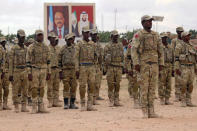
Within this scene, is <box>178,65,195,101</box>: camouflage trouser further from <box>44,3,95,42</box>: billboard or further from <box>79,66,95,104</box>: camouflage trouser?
<box>44,3,95,42</box>: billboard

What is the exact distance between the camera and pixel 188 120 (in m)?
9.88

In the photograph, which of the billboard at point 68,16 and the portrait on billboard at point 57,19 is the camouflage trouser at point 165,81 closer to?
the billboard at point 68,16

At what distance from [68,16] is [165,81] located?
19286 millimetres

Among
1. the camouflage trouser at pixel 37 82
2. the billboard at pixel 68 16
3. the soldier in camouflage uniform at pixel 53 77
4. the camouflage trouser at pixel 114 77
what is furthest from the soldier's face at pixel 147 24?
the billboard at pixel 68 16

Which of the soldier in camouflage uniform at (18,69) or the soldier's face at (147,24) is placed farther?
the soldier in camouflage uniform at (18,69)

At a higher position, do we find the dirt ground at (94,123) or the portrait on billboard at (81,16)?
the portrait on billboard at (81,16)

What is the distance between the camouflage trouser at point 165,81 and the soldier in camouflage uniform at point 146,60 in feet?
13.7

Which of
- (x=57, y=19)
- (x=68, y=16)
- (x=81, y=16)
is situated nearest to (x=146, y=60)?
(x=81, y=16)

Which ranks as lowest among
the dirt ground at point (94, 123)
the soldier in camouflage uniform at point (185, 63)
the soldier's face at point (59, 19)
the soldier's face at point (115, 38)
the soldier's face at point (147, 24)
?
the dirt ground at point (94, 123)

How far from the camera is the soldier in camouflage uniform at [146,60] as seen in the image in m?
10.4

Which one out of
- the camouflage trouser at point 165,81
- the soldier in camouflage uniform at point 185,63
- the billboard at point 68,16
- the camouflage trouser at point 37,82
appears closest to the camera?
the camouflage trouser at point 37,82

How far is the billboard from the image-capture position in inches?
1291

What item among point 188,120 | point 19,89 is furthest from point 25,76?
point 188,120

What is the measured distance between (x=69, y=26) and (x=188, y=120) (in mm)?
24045
